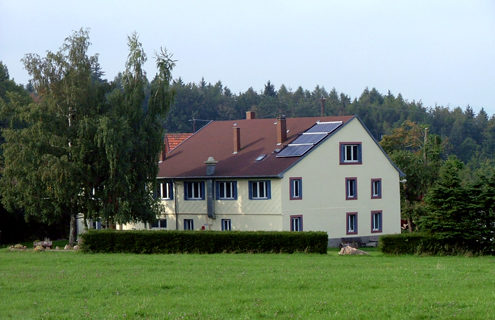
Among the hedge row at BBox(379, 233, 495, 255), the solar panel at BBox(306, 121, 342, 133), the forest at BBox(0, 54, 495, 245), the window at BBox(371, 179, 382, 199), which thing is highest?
the forest at BBox(0, 54, 495, 245)

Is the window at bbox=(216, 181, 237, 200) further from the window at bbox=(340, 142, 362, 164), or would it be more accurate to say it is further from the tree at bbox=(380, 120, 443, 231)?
the tree at bbox=(380, 120, 443, 231)

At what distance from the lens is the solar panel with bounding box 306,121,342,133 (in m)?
60.1

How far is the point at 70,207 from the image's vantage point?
53.3 meters

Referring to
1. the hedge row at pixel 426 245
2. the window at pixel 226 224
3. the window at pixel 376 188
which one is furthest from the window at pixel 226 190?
the hedge row at pixel 426 245

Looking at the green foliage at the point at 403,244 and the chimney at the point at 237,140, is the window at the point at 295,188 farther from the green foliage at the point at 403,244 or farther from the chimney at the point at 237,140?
the green foliage at the point at 403,244

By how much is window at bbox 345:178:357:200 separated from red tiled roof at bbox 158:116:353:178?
4.23 meters

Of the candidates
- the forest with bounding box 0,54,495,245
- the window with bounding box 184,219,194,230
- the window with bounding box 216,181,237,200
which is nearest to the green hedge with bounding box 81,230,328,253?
the window with bounding box 216,181,237,200

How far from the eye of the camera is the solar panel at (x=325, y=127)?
6014 centimetres

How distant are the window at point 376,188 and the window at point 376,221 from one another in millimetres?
1156

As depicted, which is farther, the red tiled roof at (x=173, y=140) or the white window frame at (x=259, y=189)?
the red tiled roof at (x=173, y=140)

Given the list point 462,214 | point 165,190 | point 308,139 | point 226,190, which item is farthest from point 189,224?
point 462,214

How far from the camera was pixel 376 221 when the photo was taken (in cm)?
6288

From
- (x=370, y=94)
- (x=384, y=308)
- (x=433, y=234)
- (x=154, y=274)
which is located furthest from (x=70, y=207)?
(x=370, y=94)

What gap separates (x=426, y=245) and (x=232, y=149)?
2455 centimetres
